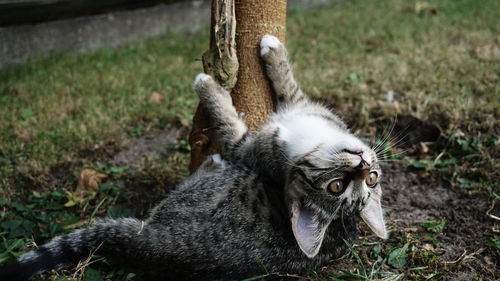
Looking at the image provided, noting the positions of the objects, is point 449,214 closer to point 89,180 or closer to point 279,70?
point 279,70

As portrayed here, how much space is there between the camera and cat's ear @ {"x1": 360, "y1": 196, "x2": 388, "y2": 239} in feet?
7.83

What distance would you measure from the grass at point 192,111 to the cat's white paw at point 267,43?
111 centimetres

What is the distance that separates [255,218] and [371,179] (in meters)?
0.67

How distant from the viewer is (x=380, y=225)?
7.91 feet

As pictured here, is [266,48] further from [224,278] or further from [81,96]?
[81,96]

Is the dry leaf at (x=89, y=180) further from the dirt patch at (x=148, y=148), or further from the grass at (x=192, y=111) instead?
the dirt patch at (x=148, y=148)

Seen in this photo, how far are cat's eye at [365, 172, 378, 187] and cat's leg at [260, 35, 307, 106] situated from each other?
748 millimetres

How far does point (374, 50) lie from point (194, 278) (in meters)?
3.85

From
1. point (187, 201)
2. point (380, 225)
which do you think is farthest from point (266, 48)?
point (380, 225)

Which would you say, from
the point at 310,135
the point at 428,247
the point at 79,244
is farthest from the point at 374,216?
the point at 79,244

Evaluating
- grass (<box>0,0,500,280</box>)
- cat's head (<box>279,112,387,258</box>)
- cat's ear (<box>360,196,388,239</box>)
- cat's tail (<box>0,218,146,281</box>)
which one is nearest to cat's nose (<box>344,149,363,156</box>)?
cat's head (<box>279,112,387,258</box>)

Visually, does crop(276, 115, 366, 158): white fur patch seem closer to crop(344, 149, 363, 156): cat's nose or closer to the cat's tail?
crop(344, 149, 363, 156): cat's nose

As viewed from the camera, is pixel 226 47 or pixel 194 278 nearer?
pixel 194 278

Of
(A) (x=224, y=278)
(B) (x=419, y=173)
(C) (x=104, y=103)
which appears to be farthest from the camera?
(C) (x=104, y=103)
